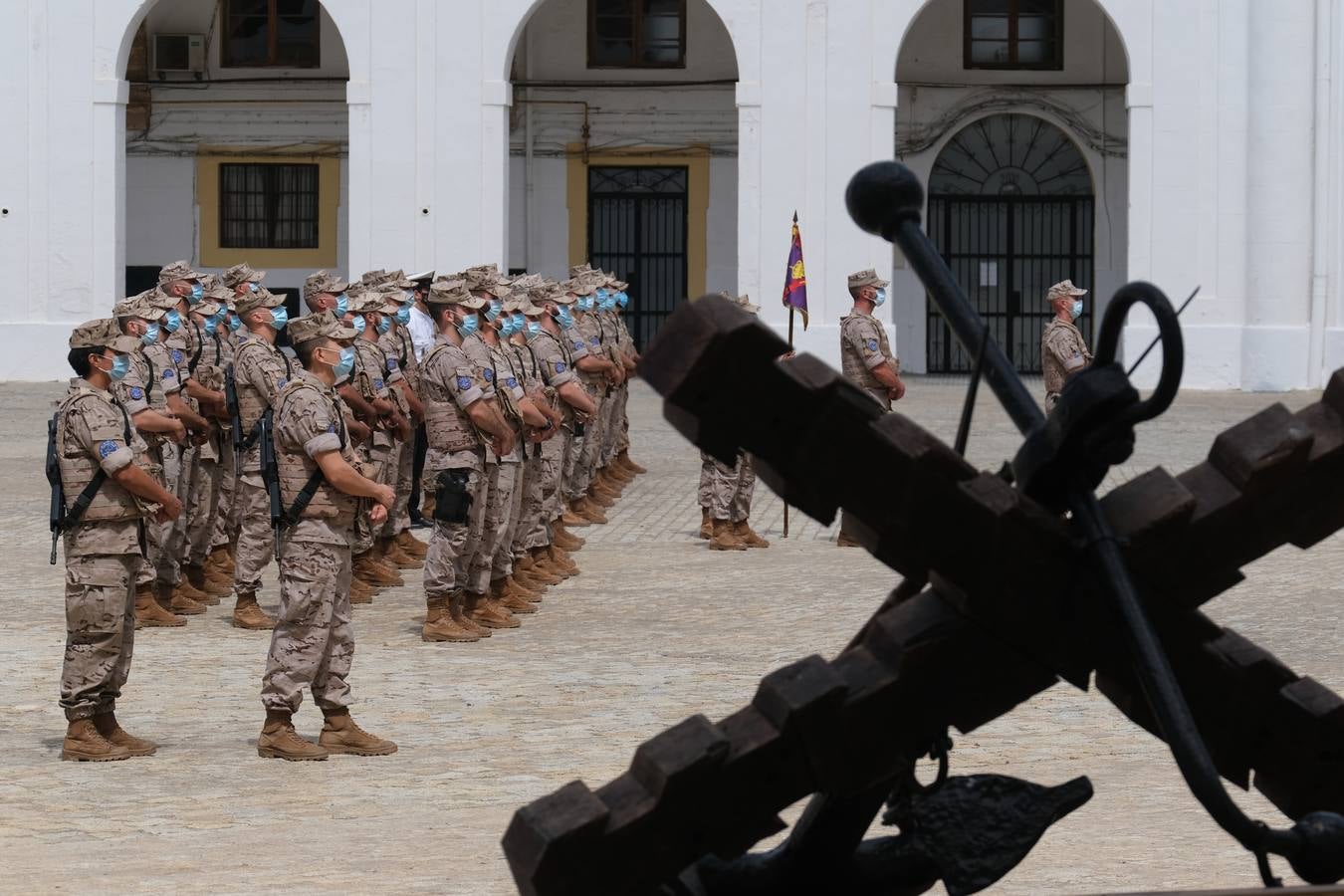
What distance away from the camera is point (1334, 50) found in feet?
89.4

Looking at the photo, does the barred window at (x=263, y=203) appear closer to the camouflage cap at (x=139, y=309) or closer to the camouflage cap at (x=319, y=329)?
the camouflage cap at (x=139, y=309)

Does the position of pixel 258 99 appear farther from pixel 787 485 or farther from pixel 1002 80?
pixel 787 485

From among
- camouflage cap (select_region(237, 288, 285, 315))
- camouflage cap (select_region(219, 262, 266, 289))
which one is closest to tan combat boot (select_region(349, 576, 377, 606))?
camouflage cap (select_region(237, 288, 285, 315))

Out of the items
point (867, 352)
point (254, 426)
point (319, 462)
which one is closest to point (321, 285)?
point (254, 426)

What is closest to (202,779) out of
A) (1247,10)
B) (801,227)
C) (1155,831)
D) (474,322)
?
(1155,831)

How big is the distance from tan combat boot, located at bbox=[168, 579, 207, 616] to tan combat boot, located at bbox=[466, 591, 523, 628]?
5.59ft

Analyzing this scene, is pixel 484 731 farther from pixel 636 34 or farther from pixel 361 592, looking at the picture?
pixel 636 34

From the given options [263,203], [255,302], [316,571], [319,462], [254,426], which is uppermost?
[263,203]

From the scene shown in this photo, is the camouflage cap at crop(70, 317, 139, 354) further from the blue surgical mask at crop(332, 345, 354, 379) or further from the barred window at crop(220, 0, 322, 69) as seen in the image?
the barred window at crop(220, 0, 322, 69)

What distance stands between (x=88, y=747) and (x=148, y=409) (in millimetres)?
2922

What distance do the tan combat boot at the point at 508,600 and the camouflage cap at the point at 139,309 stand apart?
2.56m

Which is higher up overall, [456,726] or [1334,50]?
[1334,50]

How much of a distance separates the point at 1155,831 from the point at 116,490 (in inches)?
174

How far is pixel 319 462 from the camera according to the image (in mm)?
8766
